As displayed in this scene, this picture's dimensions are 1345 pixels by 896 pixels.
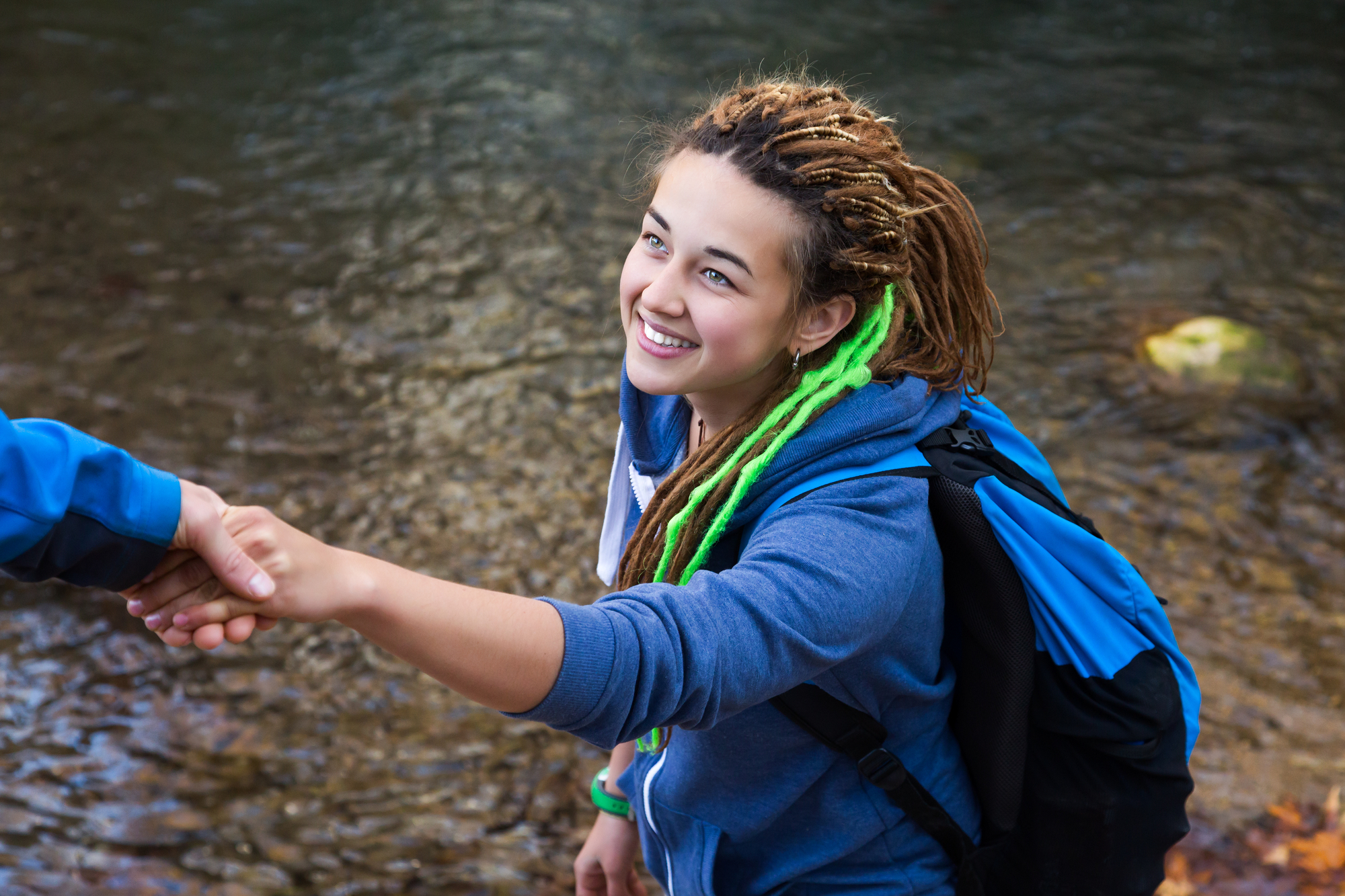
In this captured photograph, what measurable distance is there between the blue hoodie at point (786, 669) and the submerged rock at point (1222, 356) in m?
4.20

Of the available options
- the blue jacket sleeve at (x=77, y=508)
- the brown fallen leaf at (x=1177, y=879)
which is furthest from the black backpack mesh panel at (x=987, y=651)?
the brown fallen leaf at (x=1177, y=879)

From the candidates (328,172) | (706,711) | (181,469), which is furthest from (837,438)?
(328,172)

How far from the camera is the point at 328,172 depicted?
22.7 ft

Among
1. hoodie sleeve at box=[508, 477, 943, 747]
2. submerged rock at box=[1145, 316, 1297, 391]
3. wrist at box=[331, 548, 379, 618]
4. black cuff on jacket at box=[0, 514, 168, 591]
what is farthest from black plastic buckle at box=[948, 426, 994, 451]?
submerged rock at box=[1145, 316, 1297, 391]

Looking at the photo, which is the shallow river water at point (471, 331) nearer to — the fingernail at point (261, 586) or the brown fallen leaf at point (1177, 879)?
the brown fallen leaf at point (1177, 879)

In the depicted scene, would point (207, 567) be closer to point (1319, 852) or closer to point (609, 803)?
point (609, 803)

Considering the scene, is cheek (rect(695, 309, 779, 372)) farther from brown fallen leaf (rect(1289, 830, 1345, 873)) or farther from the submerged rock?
the submerged rock

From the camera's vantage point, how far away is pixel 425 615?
124cm

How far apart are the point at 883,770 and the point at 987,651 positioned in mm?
256

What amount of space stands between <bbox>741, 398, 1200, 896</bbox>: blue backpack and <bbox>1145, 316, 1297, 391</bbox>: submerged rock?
160 inches

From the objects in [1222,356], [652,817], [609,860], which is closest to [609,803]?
[609,860]

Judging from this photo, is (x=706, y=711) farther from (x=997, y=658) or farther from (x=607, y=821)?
(x=607, y=821)

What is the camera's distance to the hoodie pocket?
6.05ft

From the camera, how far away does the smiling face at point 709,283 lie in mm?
1719
